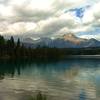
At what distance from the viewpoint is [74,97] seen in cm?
4462

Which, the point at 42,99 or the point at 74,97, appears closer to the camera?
the point at 42,99

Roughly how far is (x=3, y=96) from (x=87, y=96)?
46.0ft

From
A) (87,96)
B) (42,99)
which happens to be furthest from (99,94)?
(42,99)

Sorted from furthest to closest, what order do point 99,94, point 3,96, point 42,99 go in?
point 99,94 → point 3,96 → point 42,99

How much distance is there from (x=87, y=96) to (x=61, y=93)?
505 centimetres

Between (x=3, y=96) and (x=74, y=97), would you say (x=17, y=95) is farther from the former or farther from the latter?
(x=74, y=97)

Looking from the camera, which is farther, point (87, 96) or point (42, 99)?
point (87, 96)

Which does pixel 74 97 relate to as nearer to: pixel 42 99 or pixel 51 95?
pixel 51 95

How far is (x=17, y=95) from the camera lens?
45281 millimetres

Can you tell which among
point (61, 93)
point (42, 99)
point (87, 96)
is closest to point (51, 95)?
point (61, 93)

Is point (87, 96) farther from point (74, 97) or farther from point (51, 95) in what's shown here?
point (51, 95)

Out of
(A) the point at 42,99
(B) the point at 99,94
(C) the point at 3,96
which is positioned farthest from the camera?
(B) the point at 99,94

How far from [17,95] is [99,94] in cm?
1433

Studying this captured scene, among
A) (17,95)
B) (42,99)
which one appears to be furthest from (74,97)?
(42,99)
